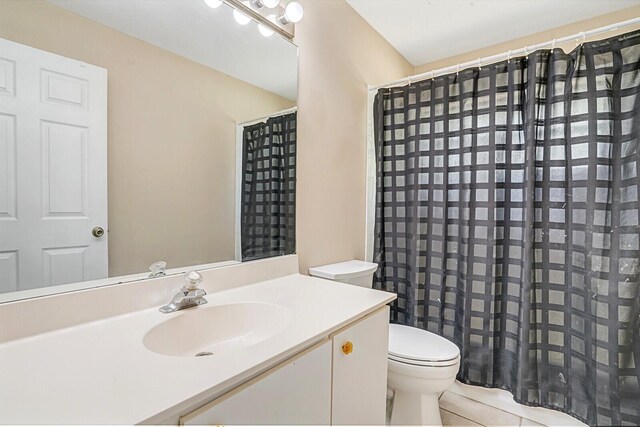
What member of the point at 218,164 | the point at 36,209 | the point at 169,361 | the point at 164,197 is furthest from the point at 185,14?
the point at 169,361

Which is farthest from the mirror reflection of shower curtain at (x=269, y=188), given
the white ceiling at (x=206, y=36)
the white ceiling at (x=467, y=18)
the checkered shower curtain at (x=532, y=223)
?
the white ceiling at (x=467, y=18)

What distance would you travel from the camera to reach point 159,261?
1028 mm

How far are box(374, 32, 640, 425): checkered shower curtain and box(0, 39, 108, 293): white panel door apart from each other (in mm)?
1594

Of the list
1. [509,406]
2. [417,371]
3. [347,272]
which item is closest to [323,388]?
[417,371]

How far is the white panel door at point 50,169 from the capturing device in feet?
2.48

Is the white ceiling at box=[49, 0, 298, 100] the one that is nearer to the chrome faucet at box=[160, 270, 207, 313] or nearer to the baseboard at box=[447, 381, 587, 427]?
the chrome faucet at box=[160, 270, 207, 313]

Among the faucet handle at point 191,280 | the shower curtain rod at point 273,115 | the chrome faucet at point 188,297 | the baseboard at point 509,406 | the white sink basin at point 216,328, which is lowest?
the baseboard at point 509,406

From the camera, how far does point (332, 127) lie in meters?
1.76

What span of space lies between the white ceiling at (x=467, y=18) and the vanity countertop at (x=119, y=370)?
1.89 meters

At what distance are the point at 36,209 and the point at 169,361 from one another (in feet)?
1.87

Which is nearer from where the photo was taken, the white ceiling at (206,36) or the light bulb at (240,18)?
the white ceiling at (206,36)

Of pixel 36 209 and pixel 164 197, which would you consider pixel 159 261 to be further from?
pixel 36 209

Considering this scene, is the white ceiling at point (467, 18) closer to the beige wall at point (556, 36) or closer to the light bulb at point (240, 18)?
the beige wall at point (556, 36)

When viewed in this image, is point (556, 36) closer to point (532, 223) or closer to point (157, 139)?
point (532, 223)
